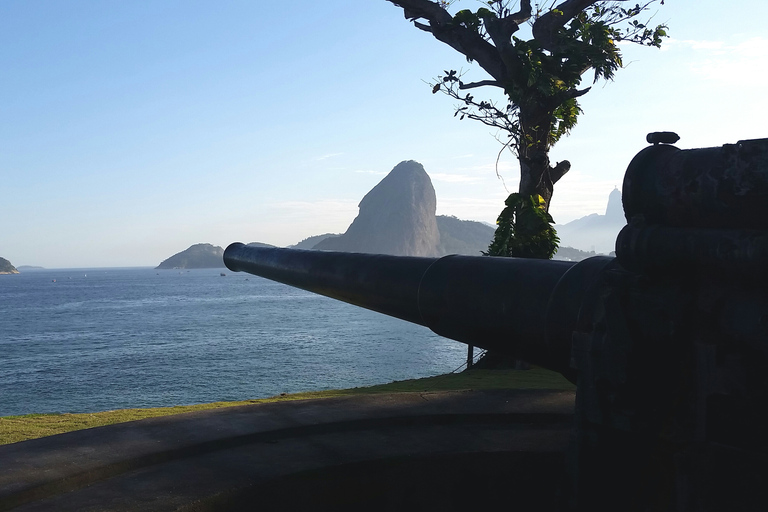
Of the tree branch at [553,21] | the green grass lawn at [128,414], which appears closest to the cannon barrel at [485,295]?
the green grass lawn at [128,414]

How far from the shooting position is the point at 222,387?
31.9 metres

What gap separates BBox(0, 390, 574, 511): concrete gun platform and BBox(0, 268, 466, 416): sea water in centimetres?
2550

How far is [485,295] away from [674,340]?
1.07 meters

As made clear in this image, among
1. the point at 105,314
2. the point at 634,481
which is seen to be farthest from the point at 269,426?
the point at 105,314

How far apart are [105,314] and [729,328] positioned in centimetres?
7819

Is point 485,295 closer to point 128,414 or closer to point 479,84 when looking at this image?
point 128,414

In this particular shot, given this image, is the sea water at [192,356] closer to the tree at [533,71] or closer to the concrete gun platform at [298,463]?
the tree at [533,71]

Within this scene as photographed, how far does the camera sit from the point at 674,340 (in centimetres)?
211

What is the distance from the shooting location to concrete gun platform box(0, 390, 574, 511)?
318 cm

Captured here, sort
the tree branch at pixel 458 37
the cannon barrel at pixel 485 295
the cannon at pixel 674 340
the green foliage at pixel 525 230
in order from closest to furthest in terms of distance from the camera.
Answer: the cannon at pixel 674 340 < the cannon barrel at pixel 485 295 < the green foliage at pixel 525 230 < the tree branch at pixel 458 37

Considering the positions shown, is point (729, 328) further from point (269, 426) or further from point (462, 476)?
point (269, 426)

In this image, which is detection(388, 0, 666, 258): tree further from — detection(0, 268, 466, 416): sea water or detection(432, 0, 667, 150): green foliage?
detection(0, 268, 466, 416): sea water

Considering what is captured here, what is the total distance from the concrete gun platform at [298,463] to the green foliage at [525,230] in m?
8.19

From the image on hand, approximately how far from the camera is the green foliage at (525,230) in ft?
40.8
